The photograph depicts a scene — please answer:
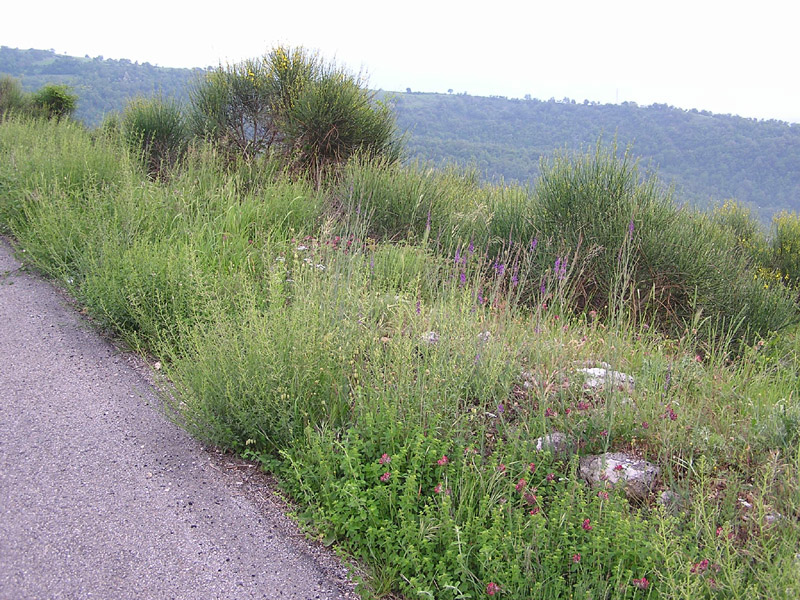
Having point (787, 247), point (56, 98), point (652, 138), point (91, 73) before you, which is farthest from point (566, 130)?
point (91, 73)

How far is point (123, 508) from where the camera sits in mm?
2883

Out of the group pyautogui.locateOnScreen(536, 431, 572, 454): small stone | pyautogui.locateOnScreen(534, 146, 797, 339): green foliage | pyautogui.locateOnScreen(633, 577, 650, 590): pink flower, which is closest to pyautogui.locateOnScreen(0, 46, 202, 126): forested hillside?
pyautogui.locateOnScreen(534, 146, 797, 339): green foliage

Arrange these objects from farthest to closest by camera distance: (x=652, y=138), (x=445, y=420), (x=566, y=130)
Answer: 1. (x=566, y=130)
2. (x=652, y=138)
3. (x=445, y=420)

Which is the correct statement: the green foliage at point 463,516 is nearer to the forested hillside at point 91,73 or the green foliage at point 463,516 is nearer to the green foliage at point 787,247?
the green foliage at point 787,247

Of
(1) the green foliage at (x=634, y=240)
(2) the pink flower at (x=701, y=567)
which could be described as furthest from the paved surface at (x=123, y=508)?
(1) the green foliage at (x=634, y=240)

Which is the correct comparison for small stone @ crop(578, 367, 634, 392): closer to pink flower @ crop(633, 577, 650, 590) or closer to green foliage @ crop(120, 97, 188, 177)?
pink flower @ crop(633, 577, 650, 590)

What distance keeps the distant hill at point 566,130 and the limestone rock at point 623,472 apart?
27684 millimetres

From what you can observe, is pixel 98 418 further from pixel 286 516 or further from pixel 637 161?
pixel 637 161

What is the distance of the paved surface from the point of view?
249 centimetres

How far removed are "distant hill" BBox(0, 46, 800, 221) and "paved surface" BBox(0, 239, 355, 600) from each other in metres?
27.7

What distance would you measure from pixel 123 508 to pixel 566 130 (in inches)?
1940

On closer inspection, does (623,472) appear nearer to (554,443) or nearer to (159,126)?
(554,443)

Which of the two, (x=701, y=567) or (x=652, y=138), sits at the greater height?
(x=652, y=138)

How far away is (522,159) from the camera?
33.9m
